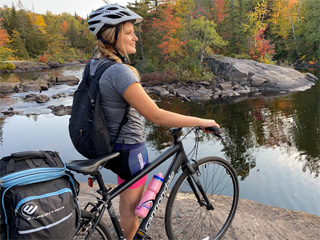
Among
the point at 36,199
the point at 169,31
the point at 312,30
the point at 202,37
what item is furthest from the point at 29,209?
the point at 312,30

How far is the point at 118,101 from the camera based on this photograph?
74.9 inches

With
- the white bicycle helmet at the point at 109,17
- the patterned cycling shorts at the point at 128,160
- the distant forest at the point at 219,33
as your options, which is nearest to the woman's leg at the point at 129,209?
the patterned cycling shorts at the point at 128,160

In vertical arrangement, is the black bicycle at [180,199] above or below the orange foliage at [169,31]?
below

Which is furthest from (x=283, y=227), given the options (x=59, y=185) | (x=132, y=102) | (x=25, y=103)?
(x=25, y=103)

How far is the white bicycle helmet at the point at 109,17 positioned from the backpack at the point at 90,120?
0.29m

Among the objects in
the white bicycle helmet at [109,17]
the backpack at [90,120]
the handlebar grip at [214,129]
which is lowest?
the handlebar grip at [214,129]

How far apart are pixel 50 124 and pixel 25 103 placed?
17.6 ft

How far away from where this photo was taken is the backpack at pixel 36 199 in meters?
1.41

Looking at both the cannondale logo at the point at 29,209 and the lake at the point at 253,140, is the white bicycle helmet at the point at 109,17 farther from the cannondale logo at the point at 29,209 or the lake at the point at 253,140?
the lake at the point at 253,140

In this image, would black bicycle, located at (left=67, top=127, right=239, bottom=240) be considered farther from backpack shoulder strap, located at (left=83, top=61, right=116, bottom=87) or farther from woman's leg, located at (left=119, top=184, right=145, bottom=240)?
backpack shoulder strap, located at (left=83, top=61, right=116, bottom=87)

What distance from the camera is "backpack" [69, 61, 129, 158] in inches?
72.0

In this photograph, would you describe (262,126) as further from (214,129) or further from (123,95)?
(123,95)

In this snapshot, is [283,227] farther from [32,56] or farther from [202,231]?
[32,56]

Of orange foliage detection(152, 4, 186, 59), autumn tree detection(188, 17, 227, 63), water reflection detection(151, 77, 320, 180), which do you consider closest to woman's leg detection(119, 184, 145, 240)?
water reflection detection(151, 77, 320, 180)
